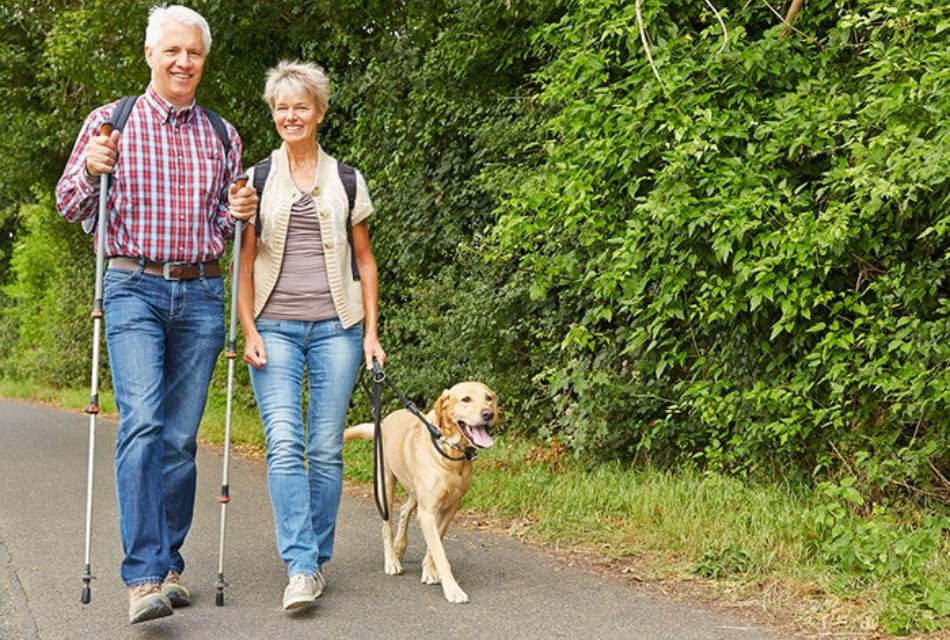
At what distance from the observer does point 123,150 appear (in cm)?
497

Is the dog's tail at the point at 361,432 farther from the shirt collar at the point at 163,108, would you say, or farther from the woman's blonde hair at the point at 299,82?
the shirt collar at the point at 163,108

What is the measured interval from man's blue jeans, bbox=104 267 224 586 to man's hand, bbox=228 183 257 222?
351 millimetres

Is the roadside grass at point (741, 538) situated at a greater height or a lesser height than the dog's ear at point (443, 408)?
lesser

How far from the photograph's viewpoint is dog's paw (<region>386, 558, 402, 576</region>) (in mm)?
5973

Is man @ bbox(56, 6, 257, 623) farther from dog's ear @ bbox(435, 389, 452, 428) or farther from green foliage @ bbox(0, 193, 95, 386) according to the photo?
green foliage @ bbox(0, 193, 95, 386)

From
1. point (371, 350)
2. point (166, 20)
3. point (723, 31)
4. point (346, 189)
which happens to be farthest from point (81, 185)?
point (723, 31)

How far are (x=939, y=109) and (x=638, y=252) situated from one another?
2010 millimetres

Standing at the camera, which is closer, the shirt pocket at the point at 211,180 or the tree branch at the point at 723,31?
the shirt pocket at the point at 211,180

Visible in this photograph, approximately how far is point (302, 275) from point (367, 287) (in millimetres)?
373

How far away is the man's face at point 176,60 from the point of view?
5008 mm

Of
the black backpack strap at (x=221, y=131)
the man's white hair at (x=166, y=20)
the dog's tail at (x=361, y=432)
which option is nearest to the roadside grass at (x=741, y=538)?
the dog's tail at (x=361, y=432)

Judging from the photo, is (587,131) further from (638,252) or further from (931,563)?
(931,563)

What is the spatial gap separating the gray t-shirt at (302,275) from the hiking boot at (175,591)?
1304mm

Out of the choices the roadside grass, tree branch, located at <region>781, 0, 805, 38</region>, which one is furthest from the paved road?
tree branch, located at <region>781, 0, 805, 38</region>
